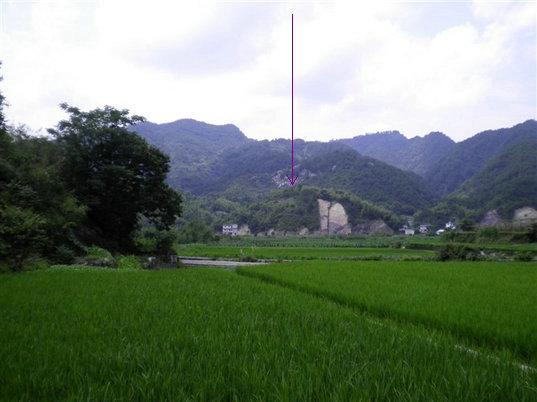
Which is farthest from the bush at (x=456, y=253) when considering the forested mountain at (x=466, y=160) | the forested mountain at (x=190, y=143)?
the forested mountain at (x=466, y=160)

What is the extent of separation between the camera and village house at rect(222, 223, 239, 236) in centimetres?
8081

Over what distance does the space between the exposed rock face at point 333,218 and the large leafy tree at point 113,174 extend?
62.9 m

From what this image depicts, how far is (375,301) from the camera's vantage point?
7.20 meters

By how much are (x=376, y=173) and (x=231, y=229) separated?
139ft

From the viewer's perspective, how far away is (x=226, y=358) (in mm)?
3424

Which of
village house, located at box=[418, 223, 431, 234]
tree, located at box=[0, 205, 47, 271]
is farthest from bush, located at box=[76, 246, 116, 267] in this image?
village house, located at box=[418, 223, 431, 234]

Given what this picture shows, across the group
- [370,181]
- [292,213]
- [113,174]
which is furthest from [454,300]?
[370,181]

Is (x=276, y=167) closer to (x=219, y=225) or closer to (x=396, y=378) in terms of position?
(x=219, y=225)

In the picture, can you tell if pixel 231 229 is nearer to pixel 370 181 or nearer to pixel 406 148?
pixel 370 181

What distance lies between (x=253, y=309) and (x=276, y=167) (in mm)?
114860

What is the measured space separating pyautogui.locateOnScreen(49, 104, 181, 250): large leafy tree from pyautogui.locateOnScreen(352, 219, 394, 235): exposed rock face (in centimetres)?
6378

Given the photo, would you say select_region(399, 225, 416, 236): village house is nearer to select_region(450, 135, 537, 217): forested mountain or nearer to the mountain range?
the mountain range

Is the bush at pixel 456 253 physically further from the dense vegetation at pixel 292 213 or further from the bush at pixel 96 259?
the dense vegetation at pixel 292 213

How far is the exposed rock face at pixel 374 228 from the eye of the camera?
8175cm
